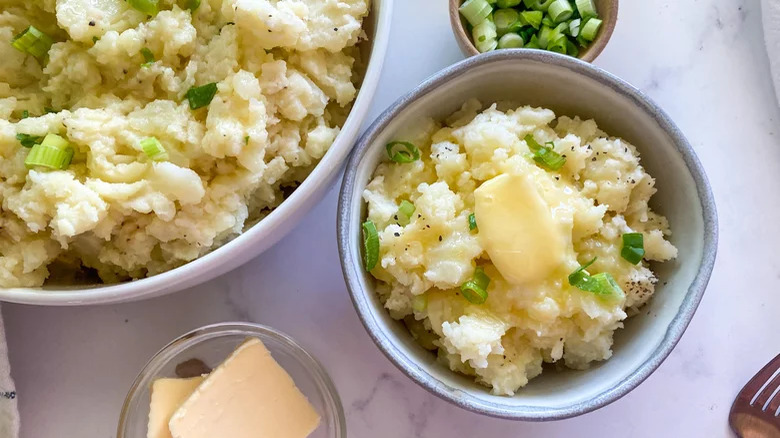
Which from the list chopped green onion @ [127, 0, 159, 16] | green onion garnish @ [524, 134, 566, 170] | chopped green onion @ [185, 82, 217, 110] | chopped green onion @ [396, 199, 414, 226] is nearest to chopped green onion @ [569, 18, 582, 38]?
green onion garnish @ [524, 134, 566, 170]

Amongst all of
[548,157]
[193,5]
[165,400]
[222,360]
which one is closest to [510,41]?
[548,157]

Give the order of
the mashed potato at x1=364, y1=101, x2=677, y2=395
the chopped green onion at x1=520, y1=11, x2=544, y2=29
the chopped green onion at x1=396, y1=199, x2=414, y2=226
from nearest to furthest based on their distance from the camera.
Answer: the mashed potato at x1=364, y1=101, x2=677, y2=395
the chopped green onion at x1=396, y1=199, x2=414, y2=226
the chopped green onion at x1=520, y1=11, x2=544, y2=29

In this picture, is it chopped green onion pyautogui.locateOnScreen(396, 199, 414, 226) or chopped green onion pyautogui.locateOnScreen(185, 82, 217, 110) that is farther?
chopped green onion pyautogui.locateOnScreen(396, 199, 414, 226)

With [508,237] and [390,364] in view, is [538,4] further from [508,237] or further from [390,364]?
[390,364]

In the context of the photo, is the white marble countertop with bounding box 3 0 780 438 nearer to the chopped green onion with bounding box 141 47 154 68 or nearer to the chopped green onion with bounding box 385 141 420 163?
the chopped green onion with bounding box 385 141 420 163

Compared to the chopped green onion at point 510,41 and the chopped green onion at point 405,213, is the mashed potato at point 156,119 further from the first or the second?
the chopped green onion at point 510,41
